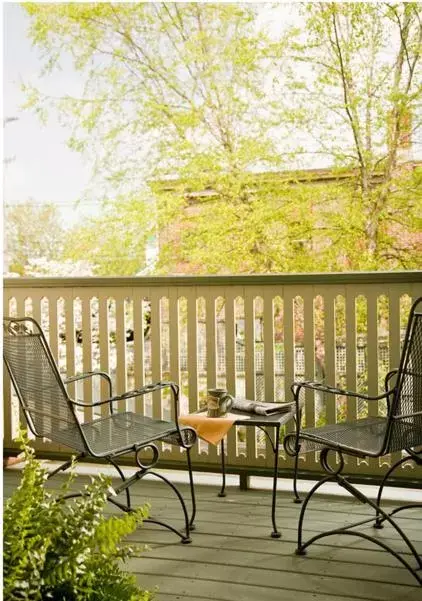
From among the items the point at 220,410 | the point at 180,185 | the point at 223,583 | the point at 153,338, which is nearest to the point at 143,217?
the point at 180,185

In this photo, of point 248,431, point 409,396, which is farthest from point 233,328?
point 409,396

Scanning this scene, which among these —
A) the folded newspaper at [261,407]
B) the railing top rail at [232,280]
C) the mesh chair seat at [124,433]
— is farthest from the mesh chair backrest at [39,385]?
the railing top rail at [232,280]

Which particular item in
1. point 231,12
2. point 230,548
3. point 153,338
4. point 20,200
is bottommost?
point 230,548

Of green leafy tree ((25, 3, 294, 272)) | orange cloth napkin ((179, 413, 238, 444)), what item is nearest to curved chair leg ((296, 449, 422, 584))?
orange cloth napkin ((179, 413, 238, 444))

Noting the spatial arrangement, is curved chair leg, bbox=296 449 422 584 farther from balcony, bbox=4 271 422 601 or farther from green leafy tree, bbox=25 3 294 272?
green leafy tree, bbox=25 3 294 272

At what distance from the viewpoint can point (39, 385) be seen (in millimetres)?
3053

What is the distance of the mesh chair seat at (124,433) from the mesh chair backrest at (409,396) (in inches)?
35.7

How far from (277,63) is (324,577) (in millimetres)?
6446

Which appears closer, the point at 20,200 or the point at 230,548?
the point at 230,548

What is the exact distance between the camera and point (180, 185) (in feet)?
28.0

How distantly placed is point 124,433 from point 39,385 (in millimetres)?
401

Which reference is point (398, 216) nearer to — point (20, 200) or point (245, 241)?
point (245, 241)

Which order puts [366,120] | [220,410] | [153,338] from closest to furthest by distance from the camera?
1. [220,410]
2. [153,338]
3. [366,120]

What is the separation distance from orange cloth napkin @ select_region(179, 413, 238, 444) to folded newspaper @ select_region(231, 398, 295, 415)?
124 millimetres
